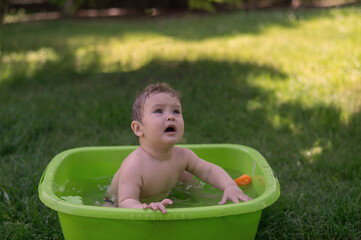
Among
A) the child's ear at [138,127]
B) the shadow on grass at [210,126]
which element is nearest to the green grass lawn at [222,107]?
the shadow on grass at [210,126]

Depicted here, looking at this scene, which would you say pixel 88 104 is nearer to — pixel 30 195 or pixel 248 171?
pixel 30 195

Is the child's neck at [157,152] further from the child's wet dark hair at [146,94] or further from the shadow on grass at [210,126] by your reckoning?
the shadow on grass at [210,126]

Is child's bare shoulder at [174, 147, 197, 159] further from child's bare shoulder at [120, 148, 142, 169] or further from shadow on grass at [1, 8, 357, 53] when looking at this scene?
shadow on grass at [1, 8, 357, 53]

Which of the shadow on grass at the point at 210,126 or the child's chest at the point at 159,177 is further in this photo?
the shadow on grass at the point at 210,126

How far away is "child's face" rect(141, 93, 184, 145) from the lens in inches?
73.4

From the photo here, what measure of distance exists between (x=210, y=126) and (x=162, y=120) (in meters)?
1.30

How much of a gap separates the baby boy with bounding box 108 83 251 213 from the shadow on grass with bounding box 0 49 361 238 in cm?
31

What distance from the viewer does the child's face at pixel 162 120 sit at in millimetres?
1863

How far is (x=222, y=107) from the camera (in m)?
3.47

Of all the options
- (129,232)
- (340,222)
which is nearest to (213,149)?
(340,222)

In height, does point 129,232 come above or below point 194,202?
above

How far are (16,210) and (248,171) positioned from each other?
1164 mm

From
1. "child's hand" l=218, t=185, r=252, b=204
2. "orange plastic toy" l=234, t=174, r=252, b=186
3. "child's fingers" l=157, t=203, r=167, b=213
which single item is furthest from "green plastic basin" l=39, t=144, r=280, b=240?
"orange plastic toy" l=234, t=174, r=252, b=186

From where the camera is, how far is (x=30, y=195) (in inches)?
88.5
